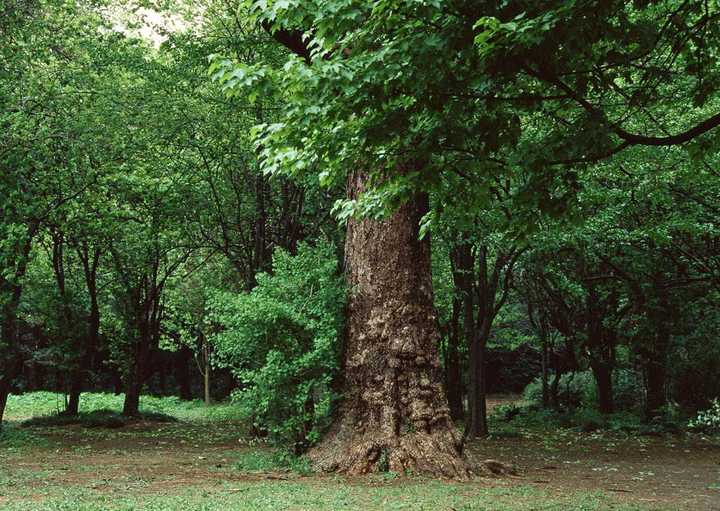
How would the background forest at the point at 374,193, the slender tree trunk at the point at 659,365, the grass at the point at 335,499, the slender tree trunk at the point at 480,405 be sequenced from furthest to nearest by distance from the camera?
the slender tree trunk at the point at 659,365, the slender tree trunk at the point at 480,405, the grass at the point at 335,499, the background forest at the point at 374,193

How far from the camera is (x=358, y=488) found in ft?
24.8

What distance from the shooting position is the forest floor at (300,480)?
6723mm

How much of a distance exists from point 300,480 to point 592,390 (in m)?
20.0

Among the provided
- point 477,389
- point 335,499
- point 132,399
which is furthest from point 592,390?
point 335,499

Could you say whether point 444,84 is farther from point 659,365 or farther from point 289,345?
point 659,365

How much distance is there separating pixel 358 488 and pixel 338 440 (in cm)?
149

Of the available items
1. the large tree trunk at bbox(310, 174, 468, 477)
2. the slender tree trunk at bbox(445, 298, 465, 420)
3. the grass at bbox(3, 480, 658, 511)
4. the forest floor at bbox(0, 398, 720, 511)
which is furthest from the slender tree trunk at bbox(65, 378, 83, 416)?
the grass at bbox(3, 480, 658, 511)

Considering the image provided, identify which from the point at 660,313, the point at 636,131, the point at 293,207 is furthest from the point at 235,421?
the point at 636,131

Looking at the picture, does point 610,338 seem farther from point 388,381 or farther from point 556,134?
point 556,134

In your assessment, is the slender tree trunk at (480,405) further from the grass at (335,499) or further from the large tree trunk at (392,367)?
the grass at (335,499)

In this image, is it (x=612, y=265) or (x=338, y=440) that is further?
(x=612, y=265)

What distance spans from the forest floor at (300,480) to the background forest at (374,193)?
0.83m

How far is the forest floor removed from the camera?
6.72 m

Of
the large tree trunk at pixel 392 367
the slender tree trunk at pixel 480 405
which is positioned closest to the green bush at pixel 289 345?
the large tree trunk at pixel 392 367
